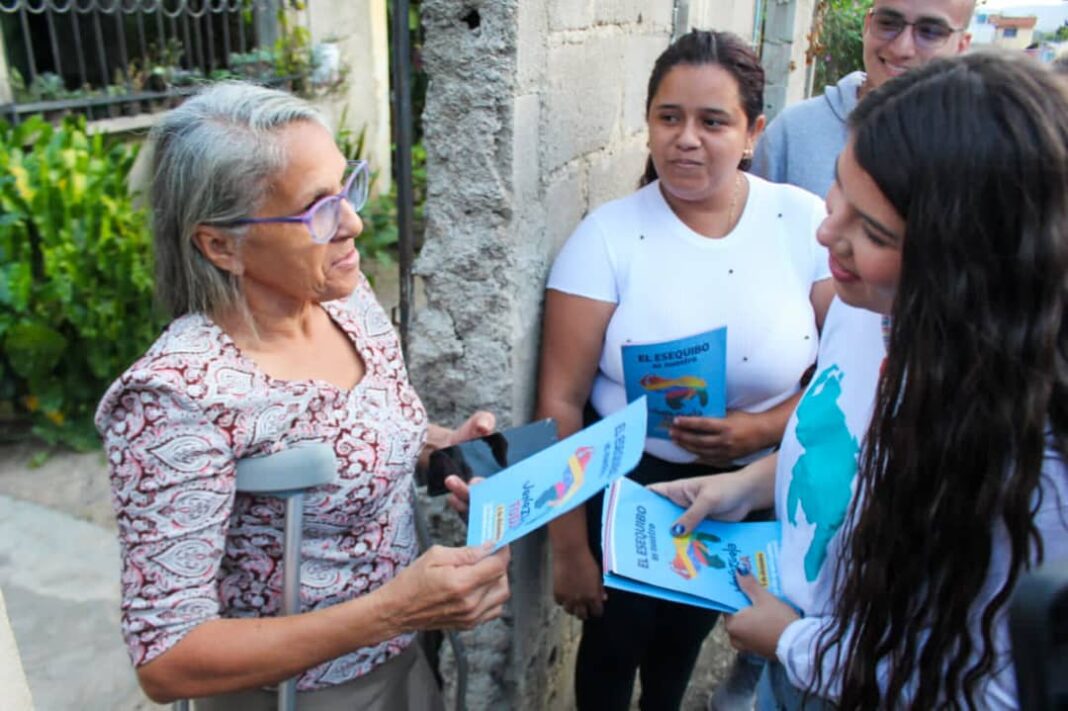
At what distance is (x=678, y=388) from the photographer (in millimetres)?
1896

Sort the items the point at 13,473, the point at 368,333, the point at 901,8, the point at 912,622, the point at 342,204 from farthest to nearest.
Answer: the point at 13,473 → the point at 901,8 → the point at 368,333 → the point at 342,204 → the point at 912,622

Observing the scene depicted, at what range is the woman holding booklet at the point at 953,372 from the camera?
98 centimetres

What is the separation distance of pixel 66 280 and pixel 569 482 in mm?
3248

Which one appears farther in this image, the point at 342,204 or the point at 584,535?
the point at 584,535

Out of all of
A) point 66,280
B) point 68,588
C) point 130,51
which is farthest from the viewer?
point 130,51

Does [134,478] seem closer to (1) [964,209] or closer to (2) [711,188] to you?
(1) [964,209]

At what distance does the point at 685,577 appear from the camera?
1480 mm

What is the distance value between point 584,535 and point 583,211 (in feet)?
2.87

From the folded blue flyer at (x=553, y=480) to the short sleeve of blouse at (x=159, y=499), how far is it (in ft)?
1.35

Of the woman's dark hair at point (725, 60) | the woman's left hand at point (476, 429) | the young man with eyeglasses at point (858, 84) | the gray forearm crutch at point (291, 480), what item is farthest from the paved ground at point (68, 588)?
the woman's dark hair at point (725, 60)

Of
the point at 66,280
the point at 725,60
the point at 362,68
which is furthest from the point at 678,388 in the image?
the point at 362,68

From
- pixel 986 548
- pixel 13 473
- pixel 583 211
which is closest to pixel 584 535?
pixel 583 211

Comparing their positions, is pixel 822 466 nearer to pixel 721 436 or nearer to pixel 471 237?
pixel 721 436

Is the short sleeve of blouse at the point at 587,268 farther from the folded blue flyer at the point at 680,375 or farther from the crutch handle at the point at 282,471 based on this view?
the crutch handle at the point at 282,471
